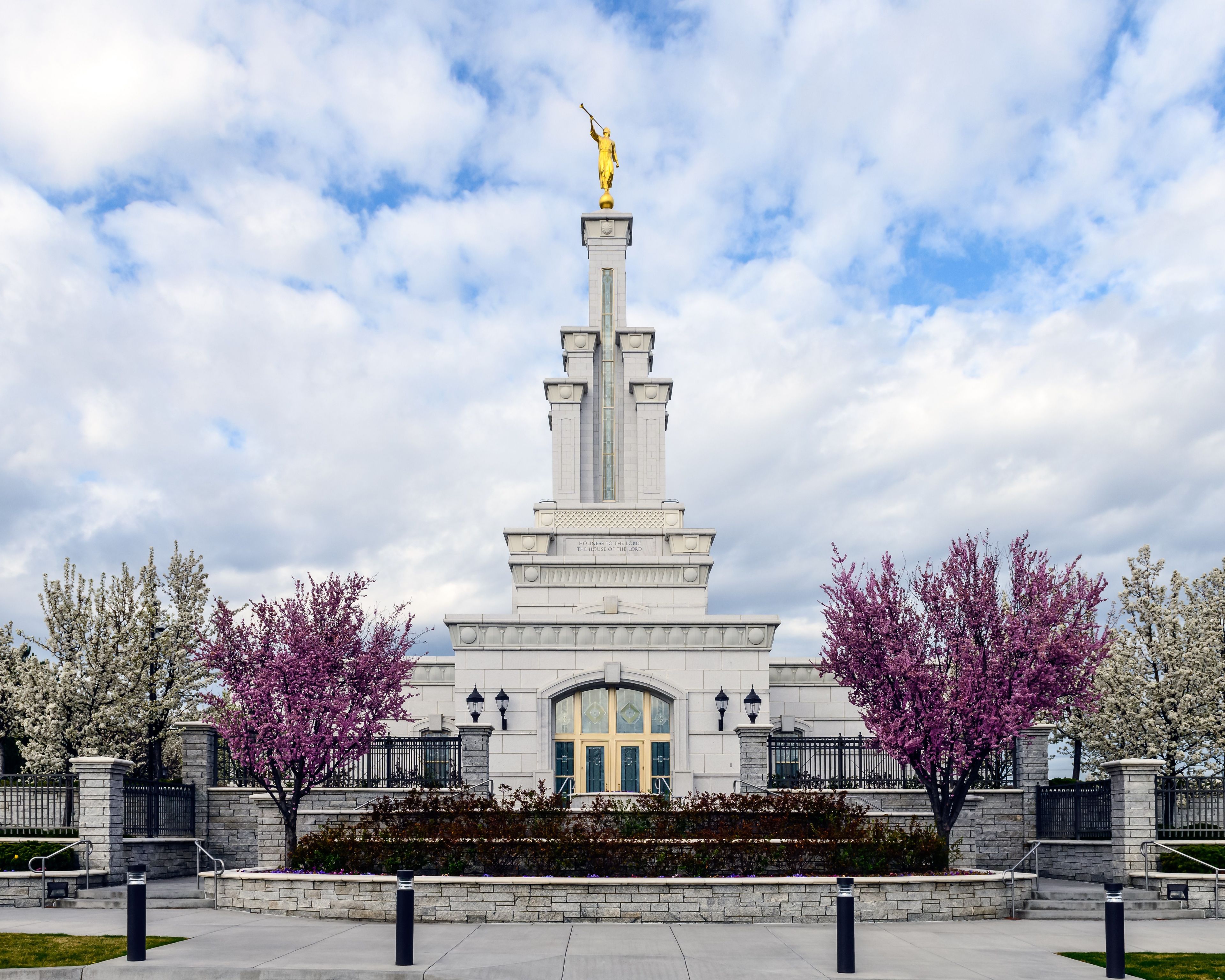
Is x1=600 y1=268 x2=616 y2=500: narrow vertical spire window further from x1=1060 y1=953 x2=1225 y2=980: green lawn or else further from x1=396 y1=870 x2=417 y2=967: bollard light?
x1=396 y1=870 x2=417 y2=967: bollard light

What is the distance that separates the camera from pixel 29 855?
20609mm

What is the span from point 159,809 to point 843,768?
15604 millimetres

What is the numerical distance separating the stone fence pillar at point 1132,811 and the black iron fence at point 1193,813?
63cm

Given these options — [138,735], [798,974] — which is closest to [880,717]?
[798,974]

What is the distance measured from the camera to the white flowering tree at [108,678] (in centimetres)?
3397

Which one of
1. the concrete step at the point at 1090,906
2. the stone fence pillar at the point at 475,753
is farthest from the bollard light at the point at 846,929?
the stone fence pillar at the point at 475,753

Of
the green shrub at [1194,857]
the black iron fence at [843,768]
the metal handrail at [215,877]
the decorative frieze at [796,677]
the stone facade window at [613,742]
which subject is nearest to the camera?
the metal handrail at [215,877]

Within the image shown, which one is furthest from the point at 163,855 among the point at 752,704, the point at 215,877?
the point at 752,704

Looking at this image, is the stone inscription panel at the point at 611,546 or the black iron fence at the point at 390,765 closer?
the black iron fence at the point at 390,765

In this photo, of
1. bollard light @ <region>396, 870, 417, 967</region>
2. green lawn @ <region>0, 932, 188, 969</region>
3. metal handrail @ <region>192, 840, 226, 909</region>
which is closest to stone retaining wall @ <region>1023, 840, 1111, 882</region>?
bollard light @ <region>396, 870, 417, 967</region>

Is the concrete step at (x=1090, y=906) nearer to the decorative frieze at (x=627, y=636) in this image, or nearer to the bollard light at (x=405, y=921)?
the bollard light at (x=405, y=921)

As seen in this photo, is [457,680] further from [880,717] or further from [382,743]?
[880,717]

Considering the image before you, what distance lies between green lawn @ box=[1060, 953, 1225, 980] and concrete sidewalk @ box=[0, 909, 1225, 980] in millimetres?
377

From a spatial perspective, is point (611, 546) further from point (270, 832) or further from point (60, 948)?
point (60, 948)
